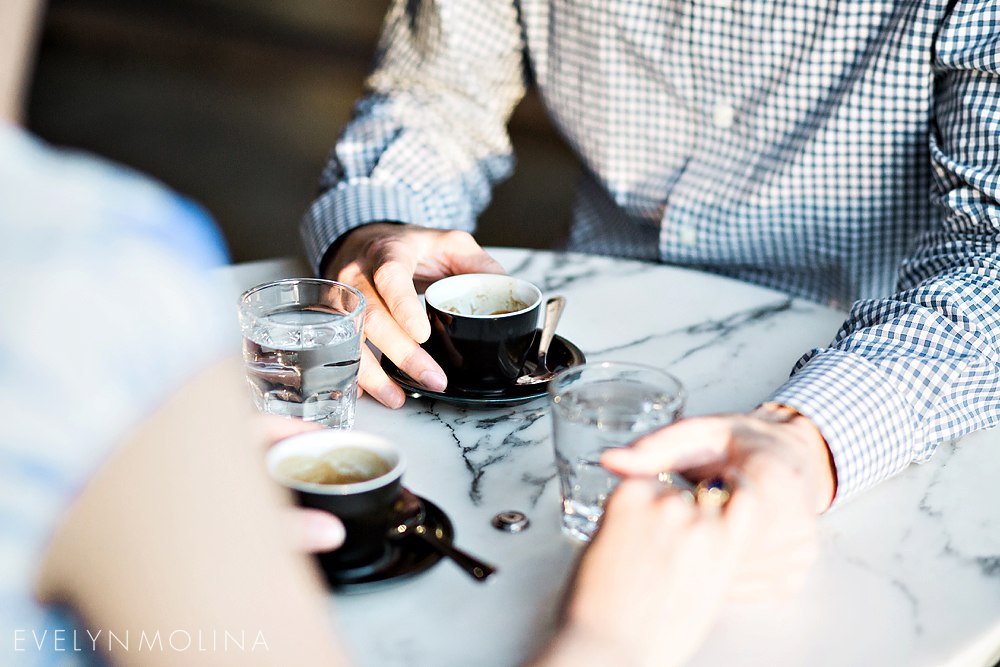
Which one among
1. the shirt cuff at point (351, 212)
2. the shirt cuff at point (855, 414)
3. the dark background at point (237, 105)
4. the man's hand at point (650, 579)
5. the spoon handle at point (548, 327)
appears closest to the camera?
the man's hand at point (650, 579)

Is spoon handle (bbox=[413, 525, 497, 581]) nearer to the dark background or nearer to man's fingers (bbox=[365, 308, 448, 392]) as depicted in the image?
man's fingers (bbox=[365, 308, 448, 392])

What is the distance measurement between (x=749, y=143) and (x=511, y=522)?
0.88 meters

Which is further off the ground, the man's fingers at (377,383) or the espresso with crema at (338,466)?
the espresso with crema at (338,466)

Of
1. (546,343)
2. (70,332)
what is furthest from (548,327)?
(70,332)

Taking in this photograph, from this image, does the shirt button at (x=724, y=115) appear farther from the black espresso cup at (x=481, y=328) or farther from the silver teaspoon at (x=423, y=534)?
the silver teaspoon at (x=423, y=534)

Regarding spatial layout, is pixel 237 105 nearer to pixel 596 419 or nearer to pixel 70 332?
pixel 596 419

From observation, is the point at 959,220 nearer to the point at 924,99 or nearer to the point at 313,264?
the point at 924,99

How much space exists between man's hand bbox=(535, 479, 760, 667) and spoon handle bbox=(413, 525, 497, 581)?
0.09m

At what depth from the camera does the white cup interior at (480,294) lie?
1.08 meters

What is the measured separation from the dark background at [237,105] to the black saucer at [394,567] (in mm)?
2671

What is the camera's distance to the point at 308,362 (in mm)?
939

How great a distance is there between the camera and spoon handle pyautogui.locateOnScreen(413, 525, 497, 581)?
71 centimetres

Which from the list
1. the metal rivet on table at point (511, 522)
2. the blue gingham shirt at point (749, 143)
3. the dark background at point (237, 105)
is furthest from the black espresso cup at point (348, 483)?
the dark background at point (237, 105)

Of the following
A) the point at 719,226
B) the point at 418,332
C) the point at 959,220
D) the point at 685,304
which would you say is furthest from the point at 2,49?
the point at 719,226
